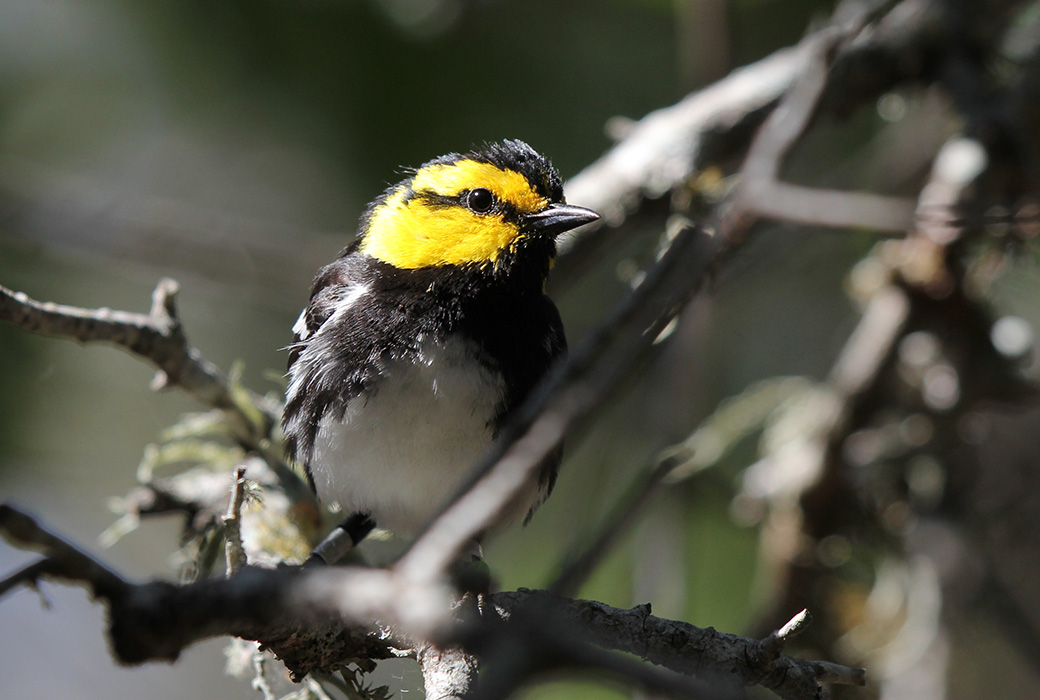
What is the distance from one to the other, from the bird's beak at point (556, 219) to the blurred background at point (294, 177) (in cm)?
124

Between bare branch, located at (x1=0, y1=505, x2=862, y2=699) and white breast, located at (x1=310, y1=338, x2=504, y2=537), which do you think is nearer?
bare branch, located at (x1=0, y1=505, x2=862, y2=699)

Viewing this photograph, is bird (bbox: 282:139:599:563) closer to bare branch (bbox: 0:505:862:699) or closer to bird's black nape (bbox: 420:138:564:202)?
bird's black nape (bbox: 420:138:564:202)

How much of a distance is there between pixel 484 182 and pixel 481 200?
0.17ft

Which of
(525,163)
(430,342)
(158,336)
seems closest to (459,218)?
(525,163)

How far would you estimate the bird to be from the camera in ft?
7.27

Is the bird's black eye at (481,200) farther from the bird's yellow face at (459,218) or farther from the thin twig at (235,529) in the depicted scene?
the thin twig at (235,529)

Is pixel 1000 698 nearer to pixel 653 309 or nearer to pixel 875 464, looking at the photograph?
pixel 875 464

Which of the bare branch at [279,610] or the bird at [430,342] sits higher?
the bird at [430,342]

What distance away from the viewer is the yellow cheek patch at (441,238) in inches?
95.7

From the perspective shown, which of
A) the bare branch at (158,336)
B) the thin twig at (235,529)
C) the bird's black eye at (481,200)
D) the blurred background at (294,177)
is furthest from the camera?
the blurred background at (294,177)

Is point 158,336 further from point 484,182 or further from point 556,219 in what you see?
point 556,219

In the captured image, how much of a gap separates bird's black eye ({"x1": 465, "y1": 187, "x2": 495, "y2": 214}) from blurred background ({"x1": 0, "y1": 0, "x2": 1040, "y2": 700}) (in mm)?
1165

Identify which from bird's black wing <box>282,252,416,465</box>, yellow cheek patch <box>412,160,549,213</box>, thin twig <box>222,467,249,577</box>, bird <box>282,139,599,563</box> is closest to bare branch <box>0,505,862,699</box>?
thin twig <box>222,467,249,577</box>

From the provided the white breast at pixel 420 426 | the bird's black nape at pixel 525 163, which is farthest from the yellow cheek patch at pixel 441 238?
the white breast at pixel 420 426
